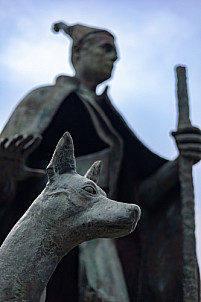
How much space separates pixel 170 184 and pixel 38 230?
2714 mm

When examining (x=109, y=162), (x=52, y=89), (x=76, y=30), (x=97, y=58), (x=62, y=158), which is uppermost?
(x=76, y=30)

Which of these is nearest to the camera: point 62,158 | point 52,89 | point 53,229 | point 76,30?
point 53,229

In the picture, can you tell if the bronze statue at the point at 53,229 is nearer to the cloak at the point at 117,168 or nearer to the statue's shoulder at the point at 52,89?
the cloak at the point at 117,168

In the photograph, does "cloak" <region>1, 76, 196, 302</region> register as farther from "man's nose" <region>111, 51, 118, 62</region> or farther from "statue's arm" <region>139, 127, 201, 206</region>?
"man's nose" <region>111, 51, 118, 62</region>

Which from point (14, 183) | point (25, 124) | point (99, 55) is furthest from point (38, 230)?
point (99, 55)

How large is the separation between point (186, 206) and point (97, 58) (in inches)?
72.4

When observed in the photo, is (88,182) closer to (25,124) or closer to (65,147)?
(65,147)

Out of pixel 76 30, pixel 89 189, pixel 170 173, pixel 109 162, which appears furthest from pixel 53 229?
pixel 76 30

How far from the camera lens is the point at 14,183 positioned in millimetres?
4734

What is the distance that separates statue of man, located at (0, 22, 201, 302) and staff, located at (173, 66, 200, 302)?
0.10 m

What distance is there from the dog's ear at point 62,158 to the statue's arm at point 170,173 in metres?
2.12

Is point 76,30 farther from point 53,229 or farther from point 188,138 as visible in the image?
point 53,229

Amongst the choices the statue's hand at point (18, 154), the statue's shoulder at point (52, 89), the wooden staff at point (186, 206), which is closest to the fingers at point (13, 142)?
the statue's hand at point (18, 154)

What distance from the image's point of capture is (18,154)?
3.98 m
